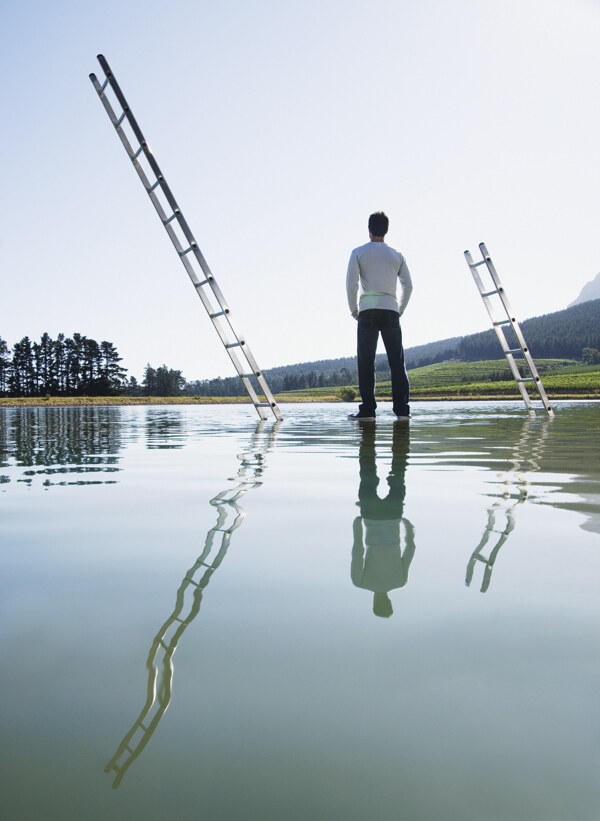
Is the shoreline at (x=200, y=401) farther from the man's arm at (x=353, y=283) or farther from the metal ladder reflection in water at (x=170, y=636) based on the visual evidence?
the metal ladder reflection in water at (x=170, y=636)

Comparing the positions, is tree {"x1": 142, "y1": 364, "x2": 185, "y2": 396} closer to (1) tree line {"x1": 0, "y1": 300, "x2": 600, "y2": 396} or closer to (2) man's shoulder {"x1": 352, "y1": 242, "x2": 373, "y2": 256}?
(1) tree line {"x1": 0, "y1": 300, "x2": 600, "y2": 396}

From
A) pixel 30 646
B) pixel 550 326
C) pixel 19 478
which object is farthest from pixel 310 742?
pixel 550 326

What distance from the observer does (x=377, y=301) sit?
7.74m

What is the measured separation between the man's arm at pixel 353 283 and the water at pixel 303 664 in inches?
235

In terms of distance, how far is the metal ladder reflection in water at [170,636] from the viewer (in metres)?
0.71

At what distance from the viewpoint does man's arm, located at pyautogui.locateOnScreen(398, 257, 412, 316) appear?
311 inches

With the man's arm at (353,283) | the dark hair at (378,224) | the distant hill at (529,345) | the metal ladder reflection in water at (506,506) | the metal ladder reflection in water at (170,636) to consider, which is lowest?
the metal ladder reflection in water at (170,636)

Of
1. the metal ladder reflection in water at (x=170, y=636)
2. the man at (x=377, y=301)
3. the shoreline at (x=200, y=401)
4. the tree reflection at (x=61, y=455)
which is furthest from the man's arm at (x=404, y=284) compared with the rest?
the shoreline at (x=200, y=401)

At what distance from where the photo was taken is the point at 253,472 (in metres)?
3.24

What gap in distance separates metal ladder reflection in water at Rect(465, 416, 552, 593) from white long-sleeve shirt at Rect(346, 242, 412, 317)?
3.92 metres

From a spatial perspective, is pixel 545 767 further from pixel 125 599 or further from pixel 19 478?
pixel 19 478

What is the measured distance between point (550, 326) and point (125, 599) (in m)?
190

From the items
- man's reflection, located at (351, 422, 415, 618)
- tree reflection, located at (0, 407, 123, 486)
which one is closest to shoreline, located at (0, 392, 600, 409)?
tree reflection, located at (0, 407, 123, 486)

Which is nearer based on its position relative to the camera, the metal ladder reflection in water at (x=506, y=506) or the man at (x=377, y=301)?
the metal ladder reflection in water at (x=506, y=506)
